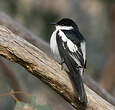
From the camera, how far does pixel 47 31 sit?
24.8 feet

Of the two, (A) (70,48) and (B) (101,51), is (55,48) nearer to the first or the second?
(A) (70,48)

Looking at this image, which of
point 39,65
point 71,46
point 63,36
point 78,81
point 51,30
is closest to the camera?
point 39,65

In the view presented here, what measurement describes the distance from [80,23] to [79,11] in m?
0.34

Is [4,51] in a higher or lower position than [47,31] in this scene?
higher

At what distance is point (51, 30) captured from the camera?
750 cm

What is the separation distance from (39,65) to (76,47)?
66 centimetres

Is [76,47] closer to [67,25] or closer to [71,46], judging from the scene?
[71,46]

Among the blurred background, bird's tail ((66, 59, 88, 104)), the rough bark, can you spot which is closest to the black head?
bird's tail ((66, 59, 88, 104))

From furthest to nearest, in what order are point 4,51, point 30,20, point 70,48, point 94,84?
point 30,20 < point 94,84 < point 70,48 < point 4,51

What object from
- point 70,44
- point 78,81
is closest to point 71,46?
point 70,44

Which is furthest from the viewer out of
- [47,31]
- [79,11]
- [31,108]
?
[79,11]

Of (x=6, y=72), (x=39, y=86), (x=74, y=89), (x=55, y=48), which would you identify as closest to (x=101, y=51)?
(x=39, y=86)

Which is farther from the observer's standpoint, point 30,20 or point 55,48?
point 30,20

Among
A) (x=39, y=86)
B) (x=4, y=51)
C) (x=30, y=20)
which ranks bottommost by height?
(x=39, y=86)
